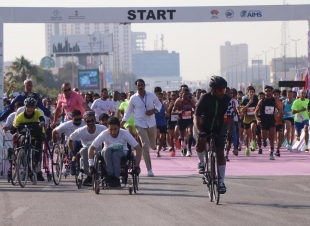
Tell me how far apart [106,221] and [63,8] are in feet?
59.1

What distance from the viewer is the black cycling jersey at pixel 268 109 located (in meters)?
24.2

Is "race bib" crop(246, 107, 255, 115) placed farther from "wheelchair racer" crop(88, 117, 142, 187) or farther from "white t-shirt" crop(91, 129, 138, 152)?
"white t-shirt" crop(91, 129, 138, 152)

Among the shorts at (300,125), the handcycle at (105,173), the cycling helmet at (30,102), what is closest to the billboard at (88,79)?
the shorts at (300,125)

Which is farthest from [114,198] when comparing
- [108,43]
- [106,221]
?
[108,43]

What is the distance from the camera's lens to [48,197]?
14227 mm

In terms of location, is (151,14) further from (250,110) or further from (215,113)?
(215,113)

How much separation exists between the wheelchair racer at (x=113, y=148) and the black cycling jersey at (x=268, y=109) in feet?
32.3

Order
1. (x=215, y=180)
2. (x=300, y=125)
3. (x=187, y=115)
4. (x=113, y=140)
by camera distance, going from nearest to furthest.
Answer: (x=215, y=180)
(x=113, y=140)
(x=187, y=115)
(x=300, y=125)

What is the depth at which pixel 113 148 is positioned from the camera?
47.8 feet

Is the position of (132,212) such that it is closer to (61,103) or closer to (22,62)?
(61,103)

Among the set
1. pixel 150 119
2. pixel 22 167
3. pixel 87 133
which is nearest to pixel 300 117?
pixel 150 119

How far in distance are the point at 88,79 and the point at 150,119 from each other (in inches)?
3642

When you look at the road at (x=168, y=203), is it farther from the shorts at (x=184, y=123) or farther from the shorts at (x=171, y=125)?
the shorts at (x=171, y=125)

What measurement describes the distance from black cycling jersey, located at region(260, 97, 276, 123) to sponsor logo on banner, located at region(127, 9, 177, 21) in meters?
5.36
